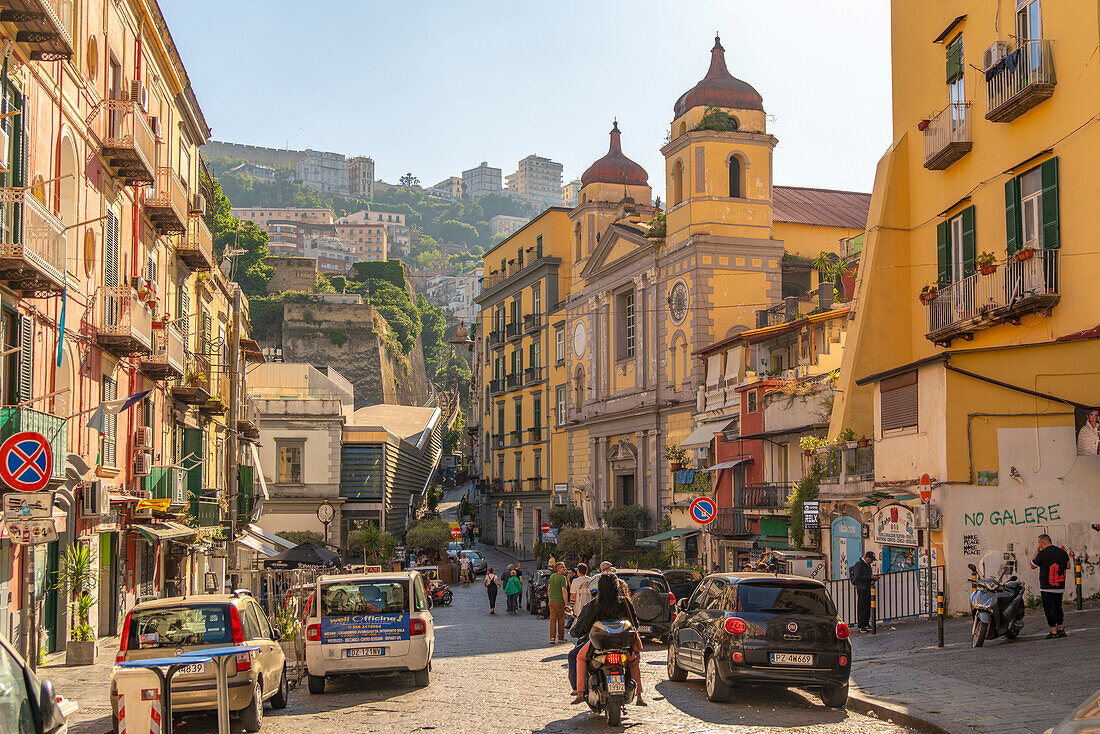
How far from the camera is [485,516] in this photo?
250ft

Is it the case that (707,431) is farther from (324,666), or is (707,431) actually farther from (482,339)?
(482,339)

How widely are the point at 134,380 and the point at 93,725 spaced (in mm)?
14711

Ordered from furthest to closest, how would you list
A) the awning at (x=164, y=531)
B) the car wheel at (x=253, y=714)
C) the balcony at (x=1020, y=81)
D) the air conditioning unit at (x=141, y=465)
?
the air conditioning unit at (x=141, y=465), the awning at (x=164, y=531), the balcony at (x=1020, y=81), the car wheel at (x=253, y=714)

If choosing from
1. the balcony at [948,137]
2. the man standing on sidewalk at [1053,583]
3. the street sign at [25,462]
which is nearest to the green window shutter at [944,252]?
the balcony at [948,137]

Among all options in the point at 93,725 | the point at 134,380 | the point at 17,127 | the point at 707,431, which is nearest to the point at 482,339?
the point at 707,431

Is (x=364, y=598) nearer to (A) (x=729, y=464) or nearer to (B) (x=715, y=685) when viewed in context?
(B) (x=715, y=685)

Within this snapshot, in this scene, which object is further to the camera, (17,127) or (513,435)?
(513,435)

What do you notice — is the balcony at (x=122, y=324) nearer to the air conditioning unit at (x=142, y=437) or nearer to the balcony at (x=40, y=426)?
the air conditioning unit at (x=142, y=437)

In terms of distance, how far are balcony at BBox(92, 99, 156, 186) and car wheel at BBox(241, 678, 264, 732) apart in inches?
561

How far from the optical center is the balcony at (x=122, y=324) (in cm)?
2294

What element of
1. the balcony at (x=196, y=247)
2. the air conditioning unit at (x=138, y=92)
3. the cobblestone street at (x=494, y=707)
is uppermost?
the air conditioning unit at (x=138, y=92)

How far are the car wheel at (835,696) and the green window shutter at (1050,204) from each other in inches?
422

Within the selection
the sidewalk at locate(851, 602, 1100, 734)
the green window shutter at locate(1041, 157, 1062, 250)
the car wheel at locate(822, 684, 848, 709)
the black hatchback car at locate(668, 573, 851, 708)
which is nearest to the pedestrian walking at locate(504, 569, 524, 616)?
the sidewalk at locate(851, 602, 1100, 734)

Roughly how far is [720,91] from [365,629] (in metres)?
34.8
